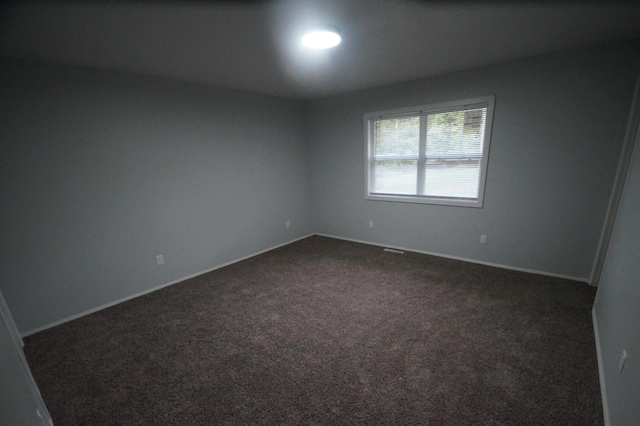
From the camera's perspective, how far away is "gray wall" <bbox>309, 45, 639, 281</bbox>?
8.02ft

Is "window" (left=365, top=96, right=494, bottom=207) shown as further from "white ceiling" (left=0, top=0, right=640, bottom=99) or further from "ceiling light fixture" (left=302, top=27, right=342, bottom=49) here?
"ceiling light fixture" (left=302, top=27, right=342, bottom=49)

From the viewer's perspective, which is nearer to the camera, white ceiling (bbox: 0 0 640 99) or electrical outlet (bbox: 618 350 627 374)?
electrical outlet (bbox: 618 350 627 374)

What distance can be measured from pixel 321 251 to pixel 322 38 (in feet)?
9.51

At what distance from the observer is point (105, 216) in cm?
260

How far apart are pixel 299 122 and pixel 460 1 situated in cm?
318

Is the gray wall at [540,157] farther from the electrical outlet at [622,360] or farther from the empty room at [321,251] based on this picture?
the electrical outlet at [622,360]

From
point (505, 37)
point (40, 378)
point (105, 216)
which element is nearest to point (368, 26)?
point (505, 37)

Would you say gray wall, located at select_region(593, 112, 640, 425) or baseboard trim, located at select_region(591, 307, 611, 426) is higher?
gray wall, located at select_region(593, 112, 640, 425)

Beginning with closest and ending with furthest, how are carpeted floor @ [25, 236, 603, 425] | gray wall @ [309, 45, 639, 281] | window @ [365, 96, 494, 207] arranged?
carpeted floor @ [25, 236, 603, 425] < gray wall @ [309, 45, 639, 281] < window @ [365, 96, 494, 207]

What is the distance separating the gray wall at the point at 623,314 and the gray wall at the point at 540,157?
0.70 metres

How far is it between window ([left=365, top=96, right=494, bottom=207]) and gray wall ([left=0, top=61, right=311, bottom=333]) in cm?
180

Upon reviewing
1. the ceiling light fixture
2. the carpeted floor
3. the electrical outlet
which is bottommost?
the carpeted floor

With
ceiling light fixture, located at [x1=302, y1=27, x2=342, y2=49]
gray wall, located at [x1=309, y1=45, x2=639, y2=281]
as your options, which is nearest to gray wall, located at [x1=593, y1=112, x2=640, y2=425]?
gray wall, located at [x1=309, y1=45, x2=639, y2=281]

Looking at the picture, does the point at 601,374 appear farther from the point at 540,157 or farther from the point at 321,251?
the point at 321,251
